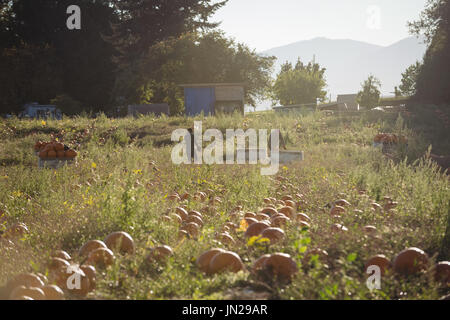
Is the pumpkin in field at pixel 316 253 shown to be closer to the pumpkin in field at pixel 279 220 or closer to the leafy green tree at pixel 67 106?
the pumpkin in field at pixel 279 220

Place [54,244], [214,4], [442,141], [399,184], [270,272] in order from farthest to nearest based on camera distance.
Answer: [214,4], [442,141], [399,184], [54,244], [270,272]

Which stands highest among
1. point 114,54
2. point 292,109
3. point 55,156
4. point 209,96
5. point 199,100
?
point 114,54

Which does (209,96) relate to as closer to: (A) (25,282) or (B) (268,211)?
(B) (268,211)

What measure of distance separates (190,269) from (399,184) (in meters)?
3.93

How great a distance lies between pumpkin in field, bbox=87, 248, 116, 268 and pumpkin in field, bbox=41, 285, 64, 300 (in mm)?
511

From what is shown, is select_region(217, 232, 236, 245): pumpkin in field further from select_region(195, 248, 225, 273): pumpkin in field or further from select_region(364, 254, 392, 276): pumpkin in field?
select_region(364, 254, 392, 276): pumpkin in field

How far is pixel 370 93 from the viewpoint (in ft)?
117

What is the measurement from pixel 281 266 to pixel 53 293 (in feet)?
5.16

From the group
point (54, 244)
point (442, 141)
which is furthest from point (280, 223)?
point (442, 141)

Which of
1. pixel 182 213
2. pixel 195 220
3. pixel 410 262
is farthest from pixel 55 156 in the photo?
pixel 410 262

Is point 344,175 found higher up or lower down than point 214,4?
lower down

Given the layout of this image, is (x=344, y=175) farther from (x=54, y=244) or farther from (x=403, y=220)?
(x=54, y=244)

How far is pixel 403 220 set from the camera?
4.51 meters
